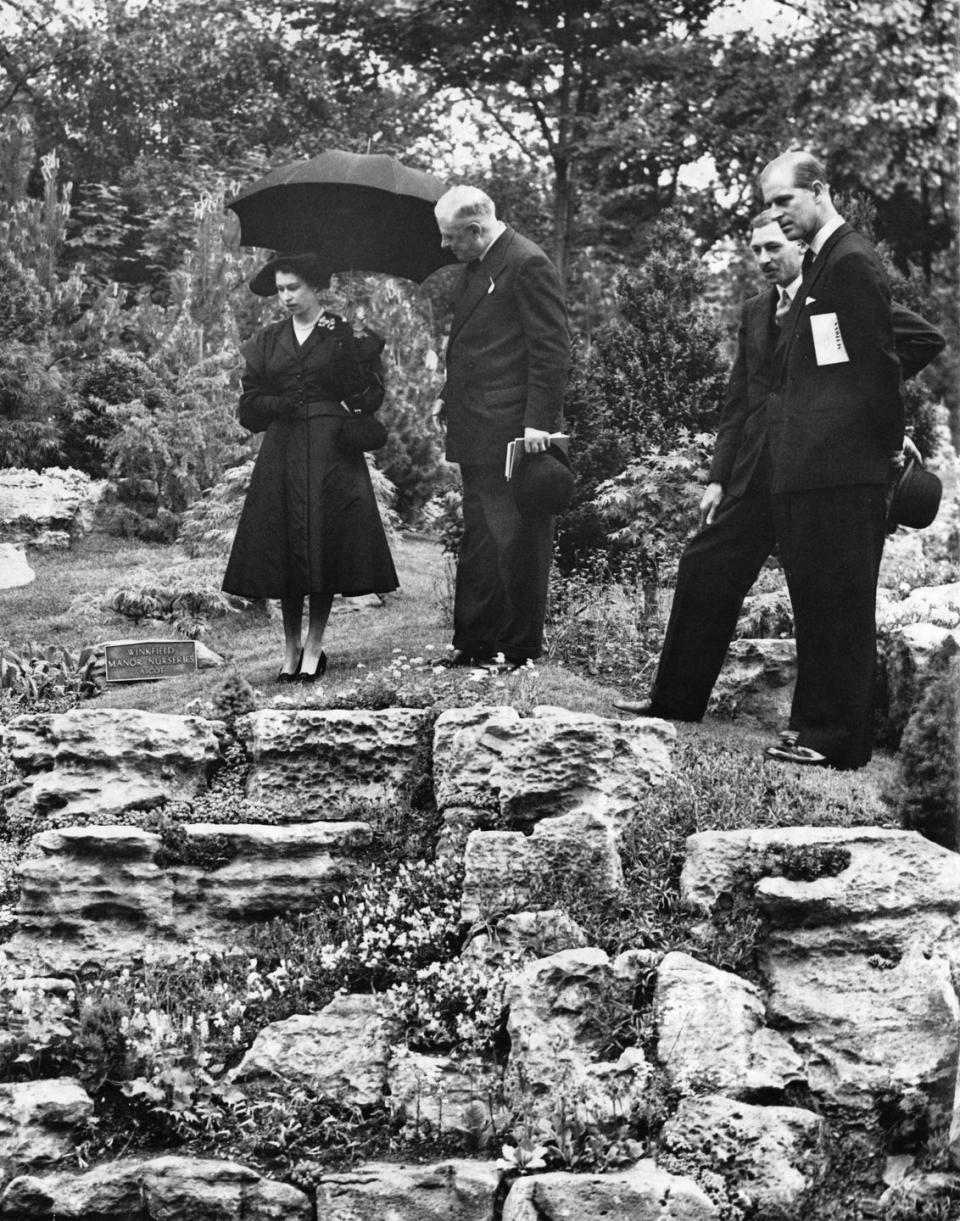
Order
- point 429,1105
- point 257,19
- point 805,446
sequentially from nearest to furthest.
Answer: point 429,1105 < point 805,446 < point 257,19

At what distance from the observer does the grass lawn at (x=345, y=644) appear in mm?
8242

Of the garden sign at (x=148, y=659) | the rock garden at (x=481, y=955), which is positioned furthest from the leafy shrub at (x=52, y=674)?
the rock garden at (x=481, y=955)

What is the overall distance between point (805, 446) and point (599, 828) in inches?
85.9

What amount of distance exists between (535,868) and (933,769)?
190 centimetres

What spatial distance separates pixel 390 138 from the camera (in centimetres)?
1286

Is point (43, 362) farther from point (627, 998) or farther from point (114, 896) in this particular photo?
point (627, 998)

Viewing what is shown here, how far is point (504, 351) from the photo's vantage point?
29.6 ft

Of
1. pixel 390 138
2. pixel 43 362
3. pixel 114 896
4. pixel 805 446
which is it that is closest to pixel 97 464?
pixel 43 362

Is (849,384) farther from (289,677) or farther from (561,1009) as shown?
(289,677)

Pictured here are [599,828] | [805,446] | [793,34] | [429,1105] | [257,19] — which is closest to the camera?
[429,1105]

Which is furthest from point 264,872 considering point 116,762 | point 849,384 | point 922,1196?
point 849,384

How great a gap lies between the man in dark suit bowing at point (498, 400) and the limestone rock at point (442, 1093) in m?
3.01

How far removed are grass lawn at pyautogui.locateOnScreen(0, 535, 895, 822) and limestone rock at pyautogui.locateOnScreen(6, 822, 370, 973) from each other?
1.26 metres

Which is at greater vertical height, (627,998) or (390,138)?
(390,138)
